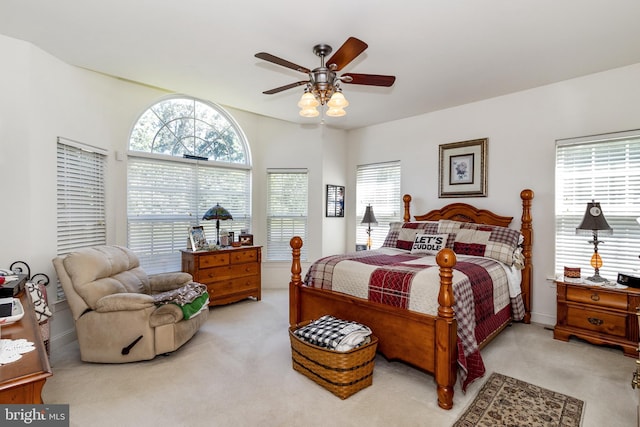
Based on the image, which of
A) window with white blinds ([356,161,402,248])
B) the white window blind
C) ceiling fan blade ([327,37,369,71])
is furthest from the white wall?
the white window blind

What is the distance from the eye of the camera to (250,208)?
5.14m

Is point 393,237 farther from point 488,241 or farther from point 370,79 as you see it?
point 370,79

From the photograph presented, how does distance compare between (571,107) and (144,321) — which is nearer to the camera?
(144,321)

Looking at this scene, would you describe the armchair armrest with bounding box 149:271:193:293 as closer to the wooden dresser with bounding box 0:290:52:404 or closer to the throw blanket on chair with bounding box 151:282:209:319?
the throw blanket on chair with bounding box 151:282:209:319

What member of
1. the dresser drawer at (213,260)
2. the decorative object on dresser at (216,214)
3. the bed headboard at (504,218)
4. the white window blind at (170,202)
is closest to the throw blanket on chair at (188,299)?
the dresser drawer at (213,260)

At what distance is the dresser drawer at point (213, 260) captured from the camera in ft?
A: 13.2

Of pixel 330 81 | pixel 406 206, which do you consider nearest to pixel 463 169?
pixel 406 206

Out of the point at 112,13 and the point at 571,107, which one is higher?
the point at 112,13

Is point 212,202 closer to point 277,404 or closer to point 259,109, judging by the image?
point 259,109

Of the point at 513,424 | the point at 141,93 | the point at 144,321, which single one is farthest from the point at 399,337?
the point at 141,93

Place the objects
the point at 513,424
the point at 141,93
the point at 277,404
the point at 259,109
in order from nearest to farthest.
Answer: the point at 513,424, the point at 277,404, the point at 141,93, the point at 259,109

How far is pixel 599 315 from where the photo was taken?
3.01 m

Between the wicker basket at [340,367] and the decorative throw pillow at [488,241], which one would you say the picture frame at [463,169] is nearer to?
the decorative throw pillow at [488,241]

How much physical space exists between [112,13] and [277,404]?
3054mm
